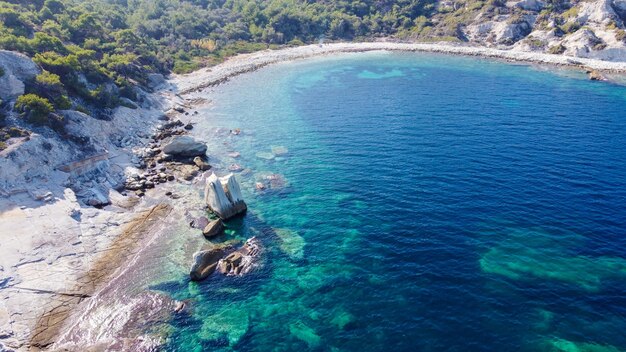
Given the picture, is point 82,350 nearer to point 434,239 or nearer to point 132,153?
point 434,239

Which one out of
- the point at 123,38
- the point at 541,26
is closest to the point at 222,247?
the point at 123,38

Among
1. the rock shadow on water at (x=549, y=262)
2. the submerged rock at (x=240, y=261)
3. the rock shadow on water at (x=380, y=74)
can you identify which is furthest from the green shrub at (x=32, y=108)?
the rock shadow on water at (x=380, y=74)

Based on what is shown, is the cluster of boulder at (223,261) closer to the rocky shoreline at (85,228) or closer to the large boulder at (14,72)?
the rocky shoreline at (85,228)

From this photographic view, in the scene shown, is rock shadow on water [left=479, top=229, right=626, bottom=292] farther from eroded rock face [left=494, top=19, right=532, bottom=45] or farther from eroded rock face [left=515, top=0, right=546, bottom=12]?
eroded rock face [left=515, top=0, right=546, bottom=12]

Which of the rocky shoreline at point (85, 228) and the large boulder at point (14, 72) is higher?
the large boulder at point (14, 72)

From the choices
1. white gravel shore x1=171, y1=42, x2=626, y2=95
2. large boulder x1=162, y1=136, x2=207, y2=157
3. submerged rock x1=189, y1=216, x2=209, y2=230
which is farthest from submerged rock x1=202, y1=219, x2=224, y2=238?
white gravel shore x1=171, y1=42, x2=626, y2=95

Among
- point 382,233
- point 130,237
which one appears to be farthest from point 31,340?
point 382,233
